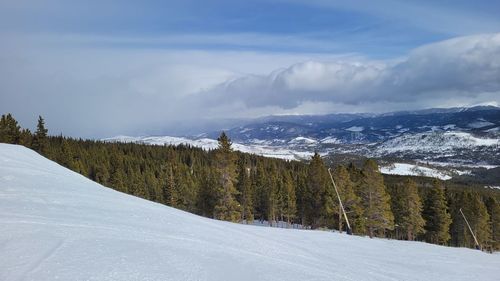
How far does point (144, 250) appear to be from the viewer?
33.3ft

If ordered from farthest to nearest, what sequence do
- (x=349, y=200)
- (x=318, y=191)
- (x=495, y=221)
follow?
(x=495, y=221), (x=318, y=191), (x=349, y=200)

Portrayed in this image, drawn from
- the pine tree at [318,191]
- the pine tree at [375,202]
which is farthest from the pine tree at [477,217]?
the pine tree at [318,191]

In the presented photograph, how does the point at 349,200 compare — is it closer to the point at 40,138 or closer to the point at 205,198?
the point at 205,198

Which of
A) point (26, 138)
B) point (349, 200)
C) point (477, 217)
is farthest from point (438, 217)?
point (26, 138)

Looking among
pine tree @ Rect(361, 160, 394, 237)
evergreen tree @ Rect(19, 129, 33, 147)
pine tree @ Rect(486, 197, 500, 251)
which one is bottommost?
pine tree @ Rect(486, 197, 500, 251)

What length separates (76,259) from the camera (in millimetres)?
8523

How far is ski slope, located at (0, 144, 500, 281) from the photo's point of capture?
8414mm

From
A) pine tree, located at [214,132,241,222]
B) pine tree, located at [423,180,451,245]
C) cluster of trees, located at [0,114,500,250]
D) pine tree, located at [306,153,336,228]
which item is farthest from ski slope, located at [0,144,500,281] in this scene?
pine tree, located at [423,180,451,245]

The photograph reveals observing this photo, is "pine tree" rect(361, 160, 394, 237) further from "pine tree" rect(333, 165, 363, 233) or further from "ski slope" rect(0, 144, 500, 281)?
"ski slope" rect(0, 144, 500, 281)

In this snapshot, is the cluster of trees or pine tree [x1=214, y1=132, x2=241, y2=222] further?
the cluster of trees

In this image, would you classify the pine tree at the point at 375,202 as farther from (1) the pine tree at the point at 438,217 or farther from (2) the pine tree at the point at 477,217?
(2) the pine tree at the point at 477,217

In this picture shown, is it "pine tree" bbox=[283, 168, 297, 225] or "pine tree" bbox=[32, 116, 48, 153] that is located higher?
"pine tree" bbox=[32, 116, 48, 153]

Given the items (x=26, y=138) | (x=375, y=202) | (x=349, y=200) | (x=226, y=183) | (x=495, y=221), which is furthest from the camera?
(x=26, y=138)

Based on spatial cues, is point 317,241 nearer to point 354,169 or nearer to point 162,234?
point 162,234
